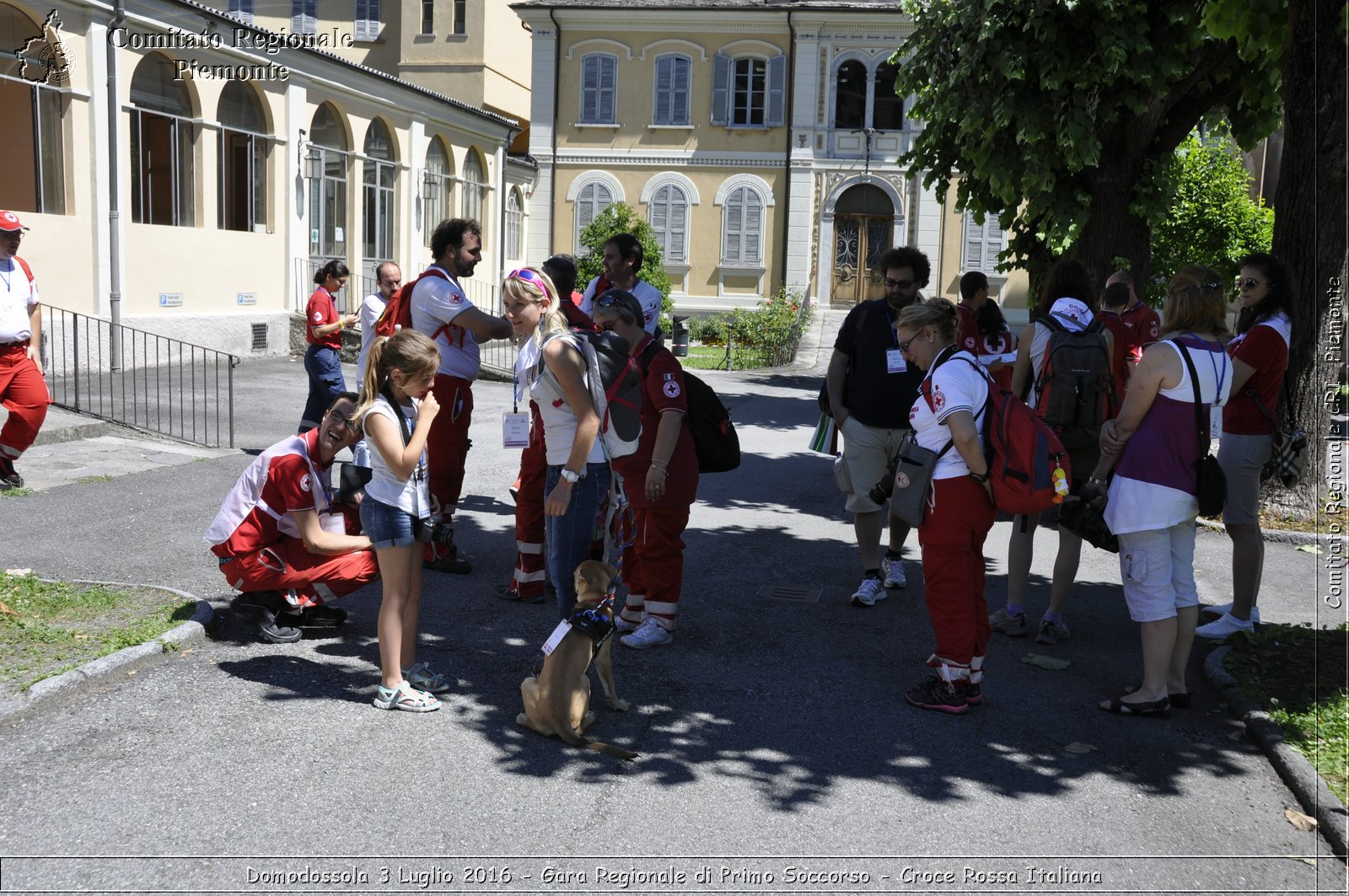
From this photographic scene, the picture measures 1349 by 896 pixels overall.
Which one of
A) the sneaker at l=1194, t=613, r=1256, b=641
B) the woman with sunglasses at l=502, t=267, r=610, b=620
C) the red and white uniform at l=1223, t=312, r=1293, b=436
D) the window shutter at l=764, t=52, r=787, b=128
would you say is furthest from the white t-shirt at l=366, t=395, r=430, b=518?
the window shutter at l=764, t=52, r=787, b=128

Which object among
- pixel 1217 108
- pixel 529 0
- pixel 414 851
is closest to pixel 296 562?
pixel 414 851

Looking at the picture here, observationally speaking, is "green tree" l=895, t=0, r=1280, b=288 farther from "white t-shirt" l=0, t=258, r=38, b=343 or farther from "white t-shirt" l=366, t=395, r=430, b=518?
"white t-shirt" l=0, t=258, r=38, b=343

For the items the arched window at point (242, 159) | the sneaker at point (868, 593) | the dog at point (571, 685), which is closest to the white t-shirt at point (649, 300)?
the sneaker at point (868, 593)

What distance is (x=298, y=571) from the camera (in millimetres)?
5797

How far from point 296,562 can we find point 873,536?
10.8 feet

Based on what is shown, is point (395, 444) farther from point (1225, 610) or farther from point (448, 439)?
point (1225, 610)

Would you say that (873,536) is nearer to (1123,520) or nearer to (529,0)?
(1123,520)

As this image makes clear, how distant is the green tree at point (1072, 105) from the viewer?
981 centimetres

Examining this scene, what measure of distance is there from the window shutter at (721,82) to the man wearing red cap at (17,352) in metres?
26.9

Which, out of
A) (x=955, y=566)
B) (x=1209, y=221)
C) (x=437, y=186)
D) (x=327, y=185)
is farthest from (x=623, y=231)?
(x=955, y=566)

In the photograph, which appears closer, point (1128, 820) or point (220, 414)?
point (1128, 820)

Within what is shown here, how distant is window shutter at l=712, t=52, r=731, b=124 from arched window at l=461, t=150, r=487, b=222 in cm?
752

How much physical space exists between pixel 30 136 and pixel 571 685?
46.1 feet

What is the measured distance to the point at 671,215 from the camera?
34.0 m
